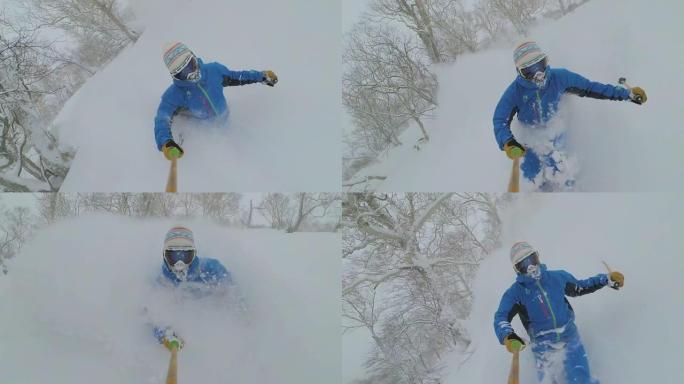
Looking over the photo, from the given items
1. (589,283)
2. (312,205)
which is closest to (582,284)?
(589,283)

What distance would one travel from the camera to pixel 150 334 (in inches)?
91.4

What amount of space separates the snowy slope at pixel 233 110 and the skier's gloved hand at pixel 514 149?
0.68 metres

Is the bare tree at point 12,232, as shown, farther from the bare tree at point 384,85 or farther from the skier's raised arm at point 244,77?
the bare tree at point 384,85

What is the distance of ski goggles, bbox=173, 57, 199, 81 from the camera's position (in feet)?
6.56

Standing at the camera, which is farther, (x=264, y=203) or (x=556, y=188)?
(x=264, y=203)

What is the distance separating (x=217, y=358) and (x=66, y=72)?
1.42m

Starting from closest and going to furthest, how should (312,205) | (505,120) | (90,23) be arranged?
1. (505,120)
2. (312,205)
3. (90,23)

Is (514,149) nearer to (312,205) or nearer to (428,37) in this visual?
(428,37)

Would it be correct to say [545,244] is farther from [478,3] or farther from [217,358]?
[217,358]

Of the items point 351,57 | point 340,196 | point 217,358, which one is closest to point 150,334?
point 217,358

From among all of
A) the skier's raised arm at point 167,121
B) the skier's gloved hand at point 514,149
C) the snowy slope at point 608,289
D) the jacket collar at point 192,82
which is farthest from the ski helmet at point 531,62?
the skier's raised arm at point 167,121

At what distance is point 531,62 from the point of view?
1.94 meters

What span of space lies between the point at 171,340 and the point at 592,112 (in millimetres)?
1862

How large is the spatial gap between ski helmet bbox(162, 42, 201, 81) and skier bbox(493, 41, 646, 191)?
1.12 metres
